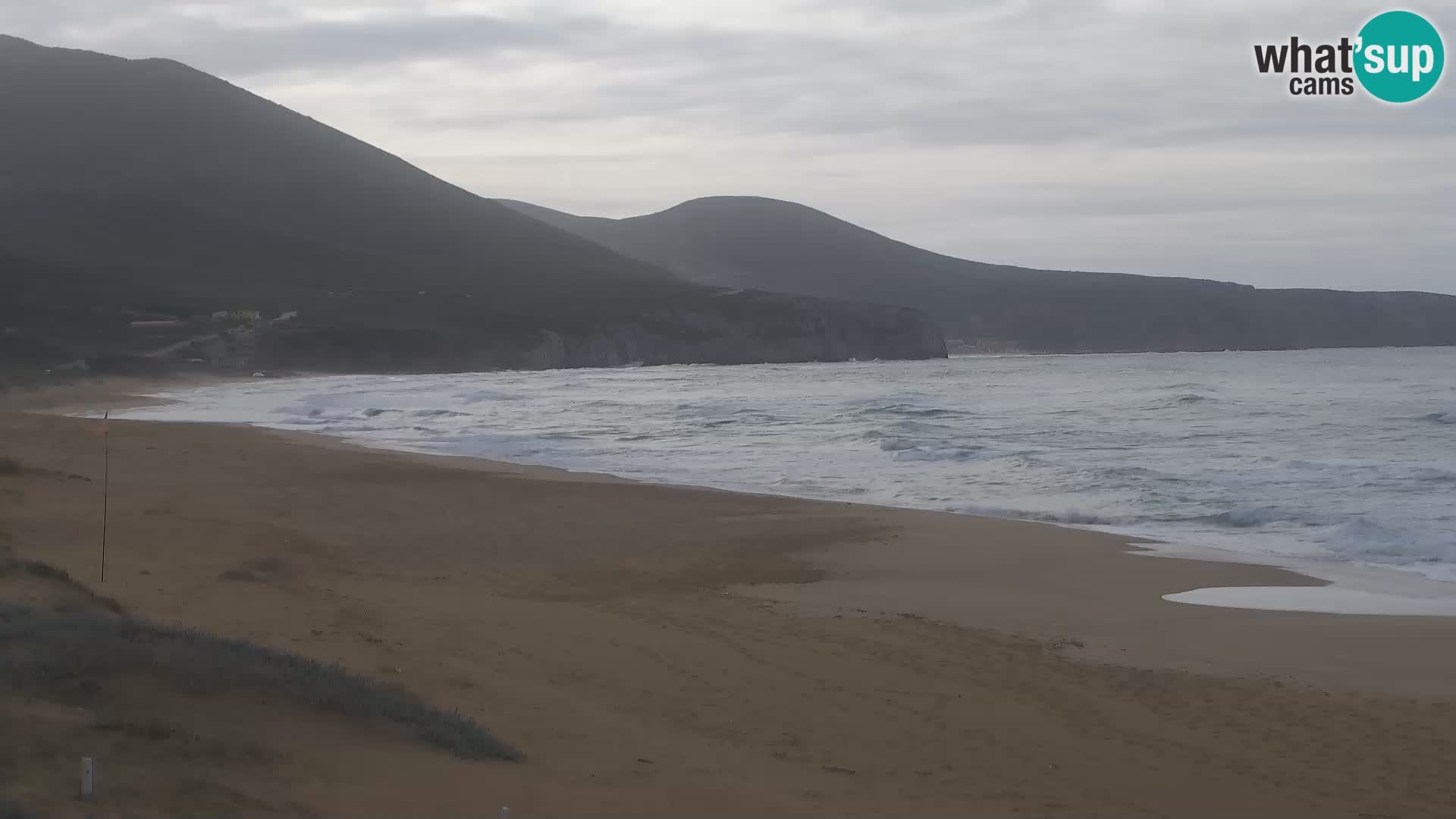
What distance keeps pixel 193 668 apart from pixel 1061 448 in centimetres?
2110

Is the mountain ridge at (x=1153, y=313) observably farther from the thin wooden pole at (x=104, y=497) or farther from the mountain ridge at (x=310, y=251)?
the thin wooden pole at (x=104, y=497)

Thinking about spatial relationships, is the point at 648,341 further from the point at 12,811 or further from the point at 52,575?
the point at 12,811

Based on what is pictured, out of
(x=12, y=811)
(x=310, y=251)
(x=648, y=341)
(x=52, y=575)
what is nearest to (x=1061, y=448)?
(x=52, y=575)

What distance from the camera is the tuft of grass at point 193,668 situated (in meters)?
5.00

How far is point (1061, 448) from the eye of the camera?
24.5 metres

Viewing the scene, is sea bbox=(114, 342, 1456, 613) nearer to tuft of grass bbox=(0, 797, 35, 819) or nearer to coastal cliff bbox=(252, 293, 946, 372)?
tuft of grass bbox=(0, 797, 35, 819)

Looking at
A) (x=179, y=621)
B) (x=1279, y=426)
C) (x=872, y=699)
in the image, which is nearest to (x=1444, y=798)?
(x=872, y=699)

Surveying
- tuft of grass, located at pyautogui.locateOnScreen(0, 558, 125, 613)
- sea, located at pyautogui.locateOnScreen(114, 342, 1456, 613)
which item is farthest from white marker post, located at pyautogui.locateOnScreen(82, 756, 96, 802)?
sea, located at pyautogui.locateOnScreen(114, 342, 1456, 613)

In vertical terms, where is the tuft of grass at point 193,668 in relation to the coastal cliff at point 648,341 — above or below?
below

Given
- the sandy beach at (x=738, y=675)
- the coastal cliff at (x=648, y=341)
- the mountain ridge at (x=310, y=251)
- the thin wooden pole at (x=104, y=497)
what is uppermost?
the mountain ridge at (x=310, y=251)

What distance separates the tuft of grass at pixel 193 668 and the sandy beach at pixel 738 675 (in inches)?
4.6

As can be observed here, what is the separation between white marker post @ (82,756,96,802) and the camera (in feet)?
12.9

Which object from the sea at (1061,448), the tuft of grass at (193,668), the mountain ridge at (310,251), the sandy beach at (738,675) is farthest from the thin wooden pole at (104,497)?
the mountain ridge at (310,251)

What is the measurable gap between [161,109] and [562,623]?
138979 millimetres
